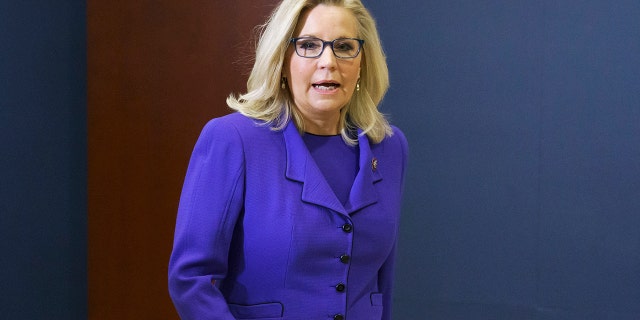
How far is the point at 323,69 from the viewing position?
188 centimetres

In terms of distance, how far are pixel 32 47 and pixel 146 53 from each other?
20.3 inches

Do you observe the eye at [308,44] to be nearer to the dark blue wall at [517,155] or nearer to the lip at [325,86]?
the lip at [325,86]

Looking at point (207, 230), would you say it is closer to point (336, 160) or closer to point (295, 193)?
point (295, 193)

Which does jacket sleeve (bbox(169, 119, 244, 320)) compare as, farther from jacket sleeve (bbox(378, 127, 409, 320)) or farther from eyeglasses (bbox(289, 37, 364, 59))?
jacket sleeve (bbox(378, 127, 409, 320))

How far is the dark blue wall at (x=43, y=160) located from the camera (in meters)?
2.91

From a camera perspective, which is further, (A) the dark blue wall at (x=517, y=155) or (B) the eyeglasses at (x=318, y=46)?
(A) the dark blue wall at (x=517, y=155)

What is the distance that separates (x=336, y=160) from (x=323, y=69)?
23cm

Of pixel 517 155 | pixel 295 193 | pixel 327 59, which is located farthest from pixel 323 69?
pixel 517 155

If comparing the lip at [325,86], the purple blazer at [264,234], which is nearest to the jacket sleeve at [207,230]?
the purple blazer at [264,234]

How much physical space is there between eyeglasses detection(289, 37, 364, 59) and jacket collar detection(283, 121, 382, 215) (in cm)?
17

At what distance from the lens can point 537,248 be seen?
329 cm

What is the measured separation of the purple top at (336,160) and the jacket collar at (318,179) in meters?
0.03

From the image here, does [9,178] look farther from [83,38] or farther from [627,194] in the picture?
[627,194]

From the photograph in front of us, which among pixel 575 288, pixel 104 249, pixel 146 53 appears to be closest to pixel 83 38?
pixel 146 53
